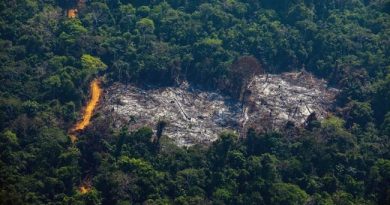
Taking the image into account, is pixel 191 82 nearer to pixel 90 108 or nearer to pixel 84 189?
pixel 90 108

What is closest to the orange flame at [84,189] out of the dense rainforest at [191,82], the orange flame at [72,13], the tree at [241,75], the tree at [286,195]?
the dense rainforest at [191,82]

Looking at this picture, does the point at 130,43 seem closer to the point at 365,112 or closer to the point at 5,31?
the point at 5,31

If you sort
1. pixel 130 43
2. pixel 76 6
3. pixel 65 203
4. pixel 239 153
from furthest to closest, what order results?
pixel 76 6
pixel 130 43
pixel 239 153
pixel 65 203

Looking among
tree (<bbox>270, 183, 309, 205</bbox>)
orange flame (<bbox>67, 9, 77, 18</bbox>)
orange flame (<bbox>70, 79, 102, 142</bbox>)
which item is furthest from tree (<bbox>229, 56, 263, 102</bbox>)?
orange flame (<bbox>67, 9, 77, 18</bbox>)

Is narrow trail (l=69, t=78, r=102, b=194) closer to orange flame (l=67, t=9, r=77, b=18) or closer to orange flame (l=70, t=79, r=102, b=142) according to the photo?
orange flame (l=70, t=79, r=102, b=142)

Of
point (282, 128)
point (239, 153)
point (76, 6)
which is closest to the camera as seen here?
point (239, 153)

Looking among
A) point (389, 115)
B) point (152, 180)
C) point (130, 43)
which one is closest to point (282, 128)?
point (389, 115)
